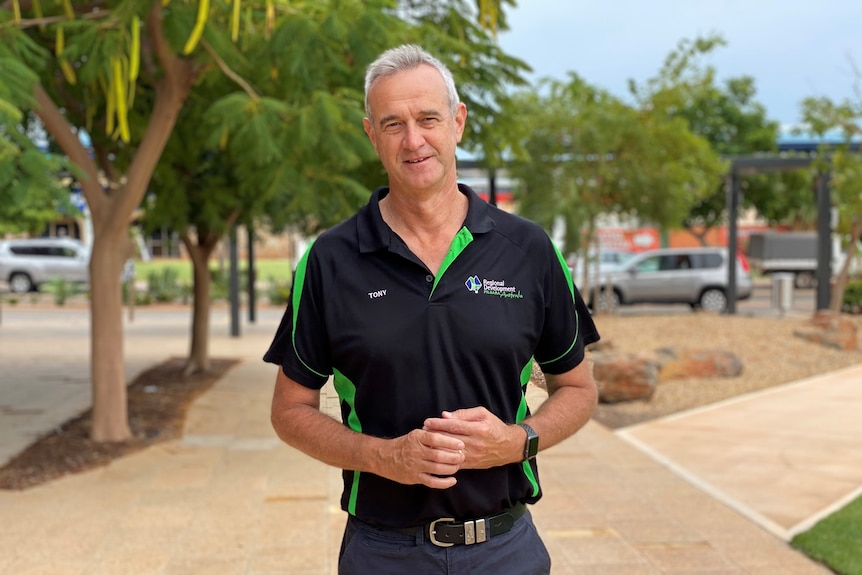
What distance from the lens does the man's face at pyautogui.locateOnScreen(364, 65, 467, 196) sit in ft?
7.25

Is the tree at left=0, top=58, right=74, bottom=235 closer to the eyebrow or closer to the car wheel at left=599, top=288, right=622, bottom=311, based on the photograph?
the eyebrow

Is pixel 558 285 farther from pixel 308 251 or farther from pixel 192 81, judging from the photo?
pixel 192 81

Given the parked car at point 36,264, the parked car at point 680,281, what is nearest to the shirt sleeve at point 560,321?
the parked car at point 680,281

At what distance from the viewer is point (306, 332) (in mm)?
2256

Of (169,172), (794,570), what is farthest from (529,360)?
(169,172)

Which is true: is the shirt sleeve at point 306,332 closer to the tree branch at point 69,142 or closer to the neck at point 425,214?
the neck at point 425,214

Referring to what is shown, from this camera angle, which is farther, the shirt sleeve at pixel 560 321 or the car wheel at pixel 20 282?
the car wheel at pixel 20 282

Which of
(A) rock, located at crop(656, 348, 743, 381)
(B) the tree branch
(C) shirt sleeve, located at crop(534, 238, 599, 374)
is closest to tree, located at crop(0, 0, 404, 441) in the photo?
(B) the tree branch

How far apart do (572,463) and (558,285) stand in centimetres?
563

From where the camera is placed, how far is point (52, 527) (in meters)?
5.98

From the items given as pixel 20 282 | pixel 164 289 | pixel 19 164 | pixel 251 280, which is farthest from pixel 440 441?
pixel 20 282

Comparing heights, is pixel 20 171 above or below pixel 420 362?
above

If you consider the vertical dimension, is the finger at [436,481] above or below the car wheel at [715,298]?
above

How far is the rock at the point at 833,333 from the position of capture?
15000mm
